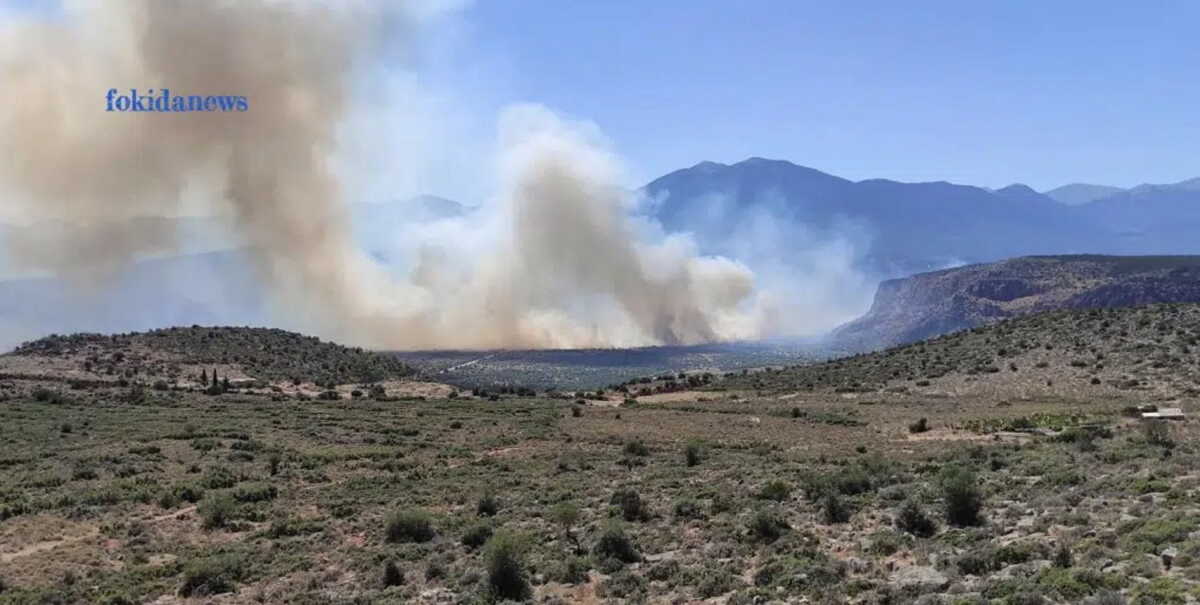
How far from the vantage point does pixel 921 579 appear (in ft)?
49.1

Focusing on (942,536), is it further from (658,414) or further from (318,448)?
(658,414)

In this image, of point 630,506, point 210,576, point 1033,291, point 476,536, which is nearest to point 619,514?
point 630,506

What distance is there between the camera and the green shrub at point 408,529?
70.6 ft

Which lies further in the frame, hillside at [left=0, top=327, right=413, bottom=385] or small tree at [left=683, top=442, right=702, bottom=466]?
hillside at [left=0, top=327, right=413, bottom=385]

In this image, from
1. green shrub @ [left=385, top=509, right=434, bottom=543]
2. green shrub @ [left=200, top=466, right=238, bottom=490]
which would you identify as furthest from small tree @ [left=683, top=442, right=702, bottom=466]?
green shrub @ [left=200, top=466, right=238, bottom=490]

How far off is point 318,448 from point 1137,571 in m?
33.1

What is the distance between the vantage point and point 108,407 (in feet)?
170

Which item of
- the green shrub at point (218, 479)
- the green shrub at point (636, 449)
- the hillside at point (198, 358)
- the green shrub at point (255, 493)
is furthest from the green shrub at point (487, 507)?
the hillside at point (198, 358)

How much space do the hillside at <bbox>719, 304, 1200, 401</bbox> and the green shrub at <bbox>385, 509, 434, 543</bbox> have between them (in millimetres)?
39268

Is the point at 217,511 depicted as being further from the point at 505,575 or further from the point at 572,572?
the point at 572,572

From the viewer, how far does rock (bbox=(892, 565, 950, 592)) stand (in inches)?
566

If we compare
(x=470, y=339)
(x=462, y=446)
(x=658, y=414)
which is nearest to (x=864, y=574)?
(x=462, y=446)

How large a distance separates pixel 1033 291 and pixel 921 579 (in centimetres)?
15680

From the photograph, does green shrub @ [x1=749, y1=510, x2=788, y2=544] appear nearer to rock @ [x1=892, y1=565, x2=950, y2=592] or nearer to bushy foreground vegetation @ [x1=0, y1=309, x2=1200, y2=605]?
bushy foreground vegetation @ [x1=0, y1=309, x2=1200, y2=605]
